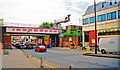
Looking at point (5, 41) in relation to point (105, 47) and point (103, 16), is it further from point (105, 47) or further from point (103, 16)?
point (105, 47)

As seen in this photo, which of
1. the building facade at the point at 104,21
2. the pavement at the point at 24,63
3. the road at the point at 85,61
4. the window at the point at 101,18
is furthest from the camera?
the window at the point at 101,18

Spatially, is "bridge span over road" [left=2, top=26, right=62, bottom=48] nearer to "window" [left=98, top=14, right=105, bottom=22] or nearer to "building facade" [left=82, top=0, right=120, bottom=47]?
"building facade" [left=82, top=0, right=120, bottom=47]

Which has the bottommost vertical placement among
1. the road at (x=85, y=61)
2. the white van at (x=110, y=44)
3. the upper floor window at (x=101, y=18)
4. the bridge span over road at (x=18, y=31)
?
the road at (x=85, y=61)

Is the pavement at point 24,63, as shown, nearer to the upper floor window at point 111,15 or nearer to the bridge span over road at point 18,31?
the upper floor window at point 111,15

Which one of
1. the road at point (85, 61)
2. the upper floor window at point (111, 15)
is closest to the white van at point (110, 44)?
the road at point (85, 61)

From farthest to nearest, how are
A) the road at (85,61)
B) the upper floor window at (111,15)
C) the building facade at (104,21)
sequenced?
1. the upper floor window at (111,15)
2. the building facade at (104,21)
3. the road at (85,61)

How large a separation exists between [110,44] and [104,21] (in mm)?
15345

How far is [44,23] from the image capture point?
8219cm

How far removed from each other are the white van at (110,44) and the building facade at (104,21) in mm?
9612

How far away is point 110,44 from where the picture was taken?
2261 centimetres

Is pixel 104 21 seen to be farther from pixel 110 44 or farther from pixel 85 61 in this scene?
pixel 85 61

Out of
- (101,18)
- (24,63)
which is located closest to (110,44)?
(24,63)

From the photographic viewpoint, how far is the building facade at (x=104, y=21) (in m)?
33.1

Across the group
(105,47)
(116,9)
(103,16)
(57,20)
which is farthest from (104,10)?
(57,20)
